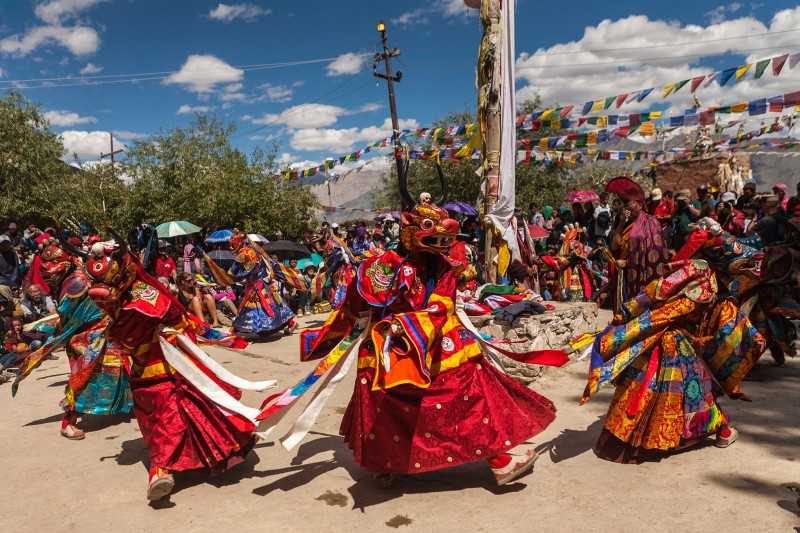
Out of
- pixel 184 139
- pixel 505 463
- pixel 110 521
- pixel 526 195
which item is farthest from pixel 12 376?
pixel 526 195

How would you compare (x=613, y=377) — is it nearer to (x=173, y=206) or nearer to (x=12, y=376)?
(x=12, y=376)

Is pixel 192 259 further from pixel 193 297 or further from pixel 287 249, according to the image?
pixel 193 297

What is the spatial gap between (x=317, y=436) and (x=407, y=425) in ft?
5.29

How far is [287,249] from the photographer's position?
1314cm

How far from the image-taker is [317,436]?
4.78 m

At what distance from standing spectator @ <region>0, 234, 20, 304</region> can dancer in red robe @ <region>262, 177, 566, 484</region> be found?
671 centimetres

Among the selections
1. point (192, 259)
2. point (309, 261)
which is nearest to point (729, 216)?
point (309, 261)

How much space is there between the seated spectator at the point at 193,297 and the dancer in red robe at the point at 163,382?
16.4 feet

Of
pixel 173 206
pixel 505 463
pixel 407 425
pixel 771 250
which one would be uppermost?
pixel 173 206

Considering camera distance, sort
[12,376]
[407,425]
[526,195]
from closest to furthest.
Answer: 1. [407,425]
2. [12,376]
3. [526,195]

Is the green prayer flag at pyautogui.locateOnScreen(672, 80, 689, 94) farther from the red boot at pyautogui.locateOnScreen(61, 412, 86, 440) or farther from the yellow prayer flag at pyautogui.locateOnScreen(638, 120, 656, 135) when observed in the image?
the red boot at pyautogui.locateOnScreen(61, 412, 86, 440)

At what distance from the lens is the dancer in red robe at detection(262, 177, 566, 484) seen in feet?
11.2

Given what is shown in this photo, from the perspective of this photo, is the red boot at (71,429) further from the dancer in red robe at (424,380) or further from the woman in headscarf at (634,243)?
the woman in headscarf at (634,243)

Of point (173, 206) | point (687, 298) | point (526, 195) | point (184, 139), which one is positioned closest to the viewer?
point (687, 298)
